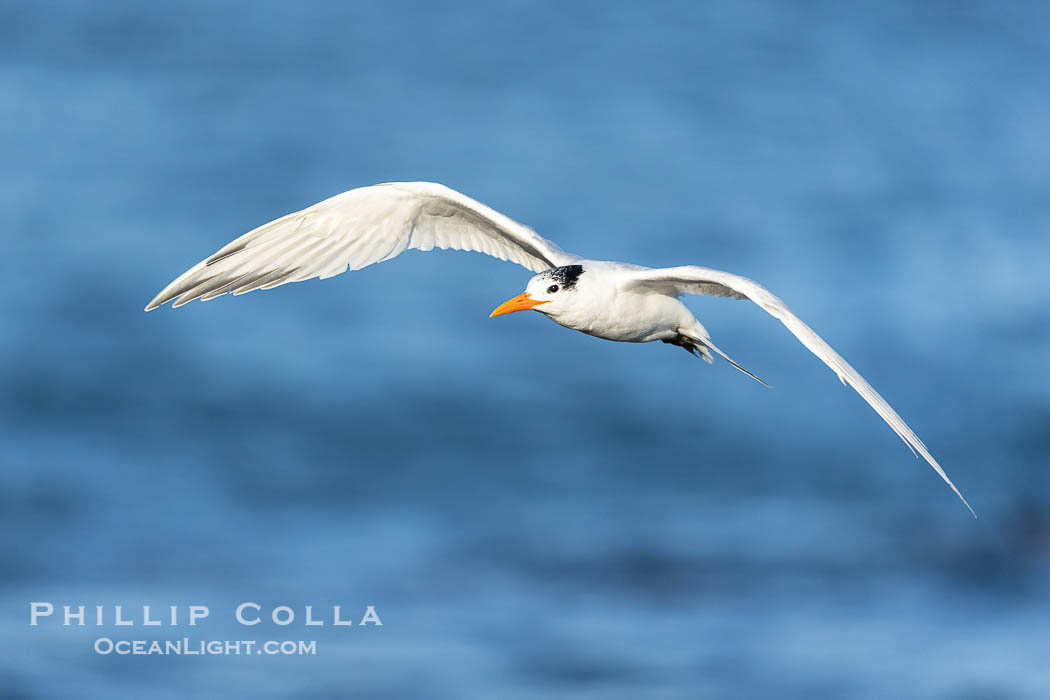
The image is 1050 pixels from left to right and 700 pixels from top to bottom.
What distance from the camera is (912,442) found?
8352 millimetres

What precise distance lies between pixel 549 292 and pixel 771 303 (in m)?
2.04

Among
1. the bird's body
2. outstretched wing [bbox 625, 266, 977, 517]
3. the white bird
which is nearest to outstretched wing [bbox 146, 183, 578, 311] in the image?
the white bird

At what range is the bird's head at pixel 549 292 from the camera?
1044 cm

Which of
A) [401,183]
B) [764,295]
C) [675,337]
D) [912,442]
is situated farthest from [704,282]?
[401,183]

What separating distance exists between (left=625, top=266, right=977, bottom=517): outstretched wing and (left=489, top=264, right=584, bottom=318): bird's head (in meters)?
0.47

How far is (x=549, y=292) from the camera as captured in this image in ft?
34.4

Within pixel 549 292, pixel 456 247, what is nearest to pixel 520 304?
pixel 549 292

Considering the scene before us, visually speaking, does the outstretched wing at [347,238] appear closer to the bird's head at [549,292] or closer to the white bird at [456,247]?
the white bird at [456,247]

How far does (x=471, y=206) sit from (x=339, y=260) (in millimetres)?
1344

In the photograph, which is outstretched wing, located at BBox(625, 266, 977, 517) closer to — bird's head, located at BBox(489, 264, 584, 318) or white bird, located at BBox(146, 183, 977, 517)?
white bird, located at BBox(146, 183, 977, 517)

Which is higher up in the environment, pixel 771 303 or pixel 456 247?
pixel 456 247

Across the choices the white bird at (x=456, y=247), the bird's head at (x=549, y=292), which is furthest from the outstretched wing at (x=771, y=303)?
the bird's head at (x=549, y=292)

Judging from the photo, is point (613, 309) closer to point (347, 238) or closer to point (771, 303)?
point (771, 303)

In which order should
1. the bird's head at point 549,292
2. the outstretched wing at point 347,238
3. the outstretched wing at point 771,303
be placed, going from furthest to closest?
the outstretched wing at point 347,238
the bird's head at point 549,292
the outstretched wing at point 771,303
